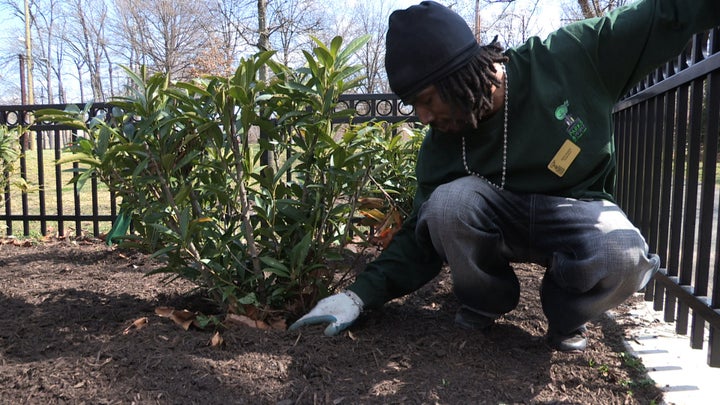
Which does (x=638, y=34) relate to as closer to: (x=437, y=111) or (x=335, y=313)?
(x=437, y=111)

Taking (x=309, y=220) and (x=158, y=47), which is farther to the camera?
(x=158, y=47)

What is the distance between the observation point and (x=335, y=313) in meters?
Result: 2.00

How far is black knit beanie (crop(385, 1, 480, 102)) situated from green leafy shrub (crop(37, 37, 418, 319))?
35 cm

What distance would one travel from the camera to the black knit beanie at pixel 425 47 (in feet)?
5.42

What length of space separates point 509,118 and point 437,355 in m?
0.84

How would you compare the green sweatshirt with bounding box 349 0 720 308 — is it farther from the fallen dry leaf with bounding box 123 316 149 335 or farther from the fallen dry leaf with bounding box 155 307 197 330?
the fallen dry leaf with bounding box 123 316 149 335

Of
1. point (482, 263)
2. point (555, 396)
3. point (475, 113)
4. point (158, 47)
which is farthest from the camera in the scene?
point (158, 47)

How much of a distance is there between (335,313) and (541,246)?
78 cm

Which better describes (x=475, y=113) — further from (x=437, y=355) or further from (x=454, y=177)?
(x=437, y=355)

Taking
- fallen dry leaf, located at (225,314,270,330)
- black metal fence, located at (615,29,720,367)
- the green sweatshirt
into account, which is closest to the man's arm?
the green sweatshirt

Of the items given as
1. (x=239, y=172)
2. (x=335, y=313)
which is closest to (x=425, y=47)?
(x=239, y=172)

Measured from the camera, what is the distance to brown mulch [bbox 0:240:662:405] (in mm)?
1582

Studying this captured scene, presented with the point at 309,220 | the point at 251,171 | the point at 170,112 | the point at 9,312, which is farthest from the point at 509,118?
the point at 9,312

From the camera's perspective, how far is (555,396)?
164 centimetres
